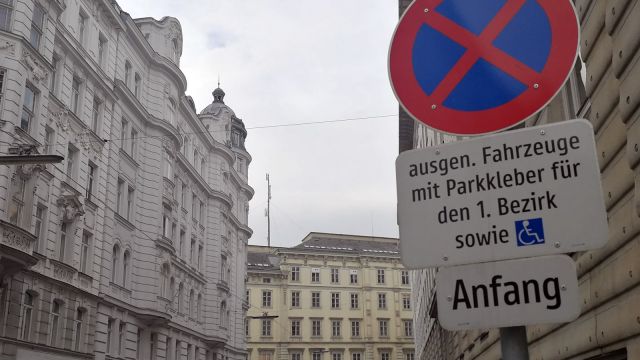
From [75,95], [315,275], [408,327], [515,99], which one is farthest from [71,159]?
[408,327]

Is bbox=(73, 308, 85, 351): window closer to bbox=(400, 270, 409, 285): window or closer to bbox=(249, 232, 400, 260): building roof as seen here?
bbox=(249, 232, 400, 260): building roof

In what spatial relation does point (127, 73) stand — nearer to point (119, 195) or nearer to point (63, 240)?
point (119, 195)

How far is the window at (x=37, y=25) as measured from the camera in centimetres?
2456

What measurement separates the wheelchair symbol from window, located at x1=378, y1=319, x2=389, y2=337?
79.0 metres

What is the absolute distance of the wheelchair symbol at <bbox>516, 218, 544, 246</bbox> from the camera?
7.81ft

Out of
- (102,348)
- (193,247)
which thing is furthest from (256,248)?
(102,348)

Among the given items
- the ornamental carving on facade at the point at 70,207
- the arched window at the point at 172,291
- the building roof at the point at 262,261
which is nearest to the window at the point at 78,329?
the ornamental carving on facade at the point at 70,207

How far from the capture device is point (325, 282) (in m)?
78.4

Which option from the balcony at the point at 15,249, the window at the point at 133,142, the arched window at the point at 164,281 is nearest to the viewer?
the balcony at the point at 15,249

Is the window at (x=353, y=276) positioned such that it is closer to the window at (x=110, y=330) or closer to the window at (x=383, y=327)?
the window at (x=383, y=327)

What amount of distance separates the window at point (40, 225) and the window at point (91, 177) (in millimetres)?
4097

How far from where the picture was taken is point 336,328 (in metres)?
77.7

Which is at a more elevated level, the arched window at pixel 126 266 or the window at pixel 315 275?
the window at pixel 315 275

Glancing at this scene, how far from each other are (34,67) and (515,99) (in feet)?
80.7
